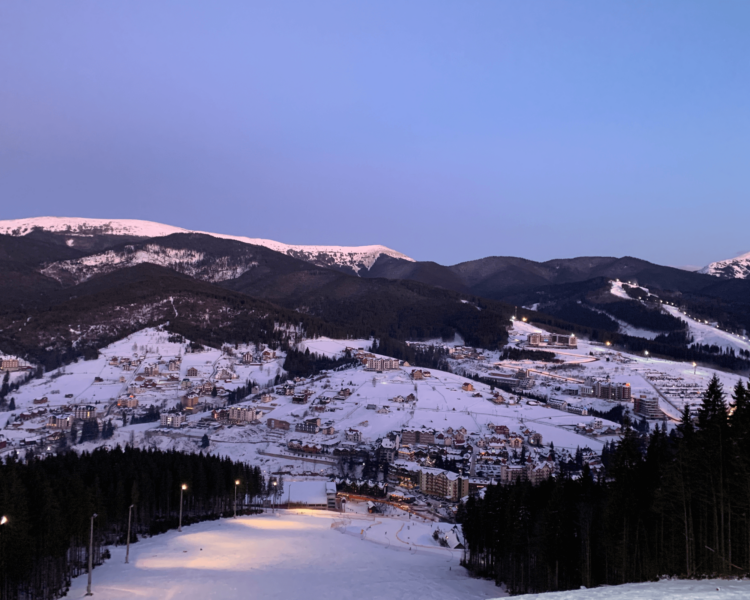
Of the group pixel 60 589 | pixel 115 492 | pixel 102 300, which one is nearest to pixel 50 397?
pixel 102 300

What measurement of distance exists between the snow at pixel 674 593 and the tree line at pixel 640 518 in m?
4.87

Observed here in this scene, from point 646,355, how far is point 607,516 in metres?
149

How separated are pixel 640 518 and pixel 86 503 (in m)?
28.5

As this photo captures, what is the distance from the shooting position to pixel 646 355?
160500mm

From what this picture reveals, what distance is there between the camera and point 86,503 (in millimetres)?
30953

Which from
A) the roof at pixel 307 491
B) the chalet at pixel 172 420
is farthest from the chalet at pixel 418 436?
the chalet at pixel 172 420

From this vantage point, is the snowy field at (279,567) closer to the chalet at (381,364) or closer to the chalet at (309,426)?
the chalet at (309,426)

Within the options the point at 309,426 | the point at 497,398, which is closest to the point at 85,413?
the point at 309,426

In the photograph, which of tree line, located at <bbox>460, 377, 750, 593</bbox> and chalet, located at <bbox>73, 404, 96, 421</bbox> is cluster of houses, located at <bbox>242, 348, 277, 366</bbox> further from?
tree line, located at <bbox>460, 377, 750, 593</bbox>

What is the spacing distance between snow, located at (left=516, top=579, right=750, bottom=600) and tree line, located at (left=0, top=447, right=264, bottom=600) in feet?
73.0

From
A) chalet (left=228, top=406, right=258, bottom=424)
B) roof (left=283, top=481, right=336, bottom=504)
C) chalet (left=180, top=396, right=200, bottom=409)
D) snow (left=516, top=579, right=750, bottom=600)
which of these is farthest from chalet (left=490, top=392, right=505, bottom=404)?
snow (left=516, top=579, right=750, bottom=600)

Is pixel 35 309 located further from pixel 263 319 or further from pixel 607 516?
pixel 607 516

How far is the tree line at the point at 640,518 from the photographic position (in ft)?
69.2

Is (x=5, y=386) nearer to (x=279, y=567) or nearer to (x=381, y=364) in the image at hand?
(x=381, y=364)
